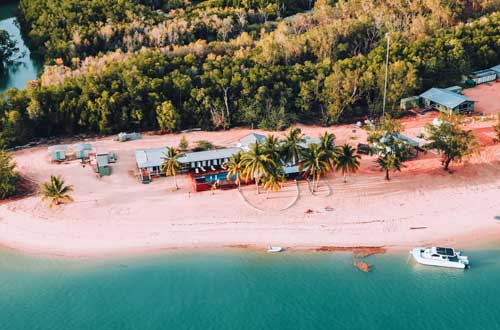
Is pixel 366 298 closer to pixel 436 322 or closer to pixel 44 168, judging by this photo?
pixel 436 322

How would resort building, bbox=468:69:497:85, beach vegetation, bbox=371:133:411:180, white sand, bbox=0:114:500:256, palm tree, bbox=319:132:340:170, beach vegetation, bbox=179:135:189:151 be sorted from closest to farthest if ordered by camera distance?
white sand, bbox=0:114:500:256 → palm tree, bbox=319:132:340:170 → beach vegetation, bbox=371:133:411:180 → beach vegetation, bbox=179:135:189:151 → resort building, bbox=468:69:497:85

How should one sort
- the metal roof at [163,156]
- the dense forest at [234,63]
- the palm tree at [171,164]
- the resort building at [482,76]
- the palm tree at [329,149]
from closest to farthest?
the palm tree at [329,149], the palm tree at [171,164], the metal roof at [163,156], the dense forest at [234,63], the resort building at [482,76]

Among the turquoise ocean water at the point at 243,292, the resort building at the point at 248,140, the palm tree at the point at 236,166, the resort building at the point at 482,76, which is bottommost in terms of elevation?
the turquoise ocean water at the point at 243,292

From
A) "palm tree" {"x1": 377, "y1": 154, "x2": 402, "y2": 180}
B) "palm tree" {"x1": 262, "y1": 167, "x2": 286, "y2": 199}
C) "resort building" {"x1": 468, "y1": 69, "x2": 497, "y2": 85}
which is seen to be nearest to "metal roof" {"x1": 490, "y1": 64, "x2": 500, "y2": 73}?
"resort building" {"x1": 468, "y1": 69, "x2": 497, "y2": 85}

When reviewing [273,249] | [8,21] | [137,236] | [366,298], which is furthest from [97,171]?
[8,21]

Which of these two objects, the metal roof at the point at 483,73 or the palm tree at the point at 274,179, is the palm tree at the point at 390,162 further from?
the metal roof at the point at 483,73

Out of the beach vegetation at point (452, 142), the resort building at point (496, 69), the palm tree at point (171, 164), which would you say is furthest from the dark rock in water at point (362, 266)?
the resort building at point (496, 69)

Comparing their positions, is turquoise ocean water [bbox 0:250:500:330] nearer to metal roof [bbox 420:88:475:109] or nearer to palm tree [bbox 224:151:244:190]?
palm tree [bbox 224:151:244:190]
